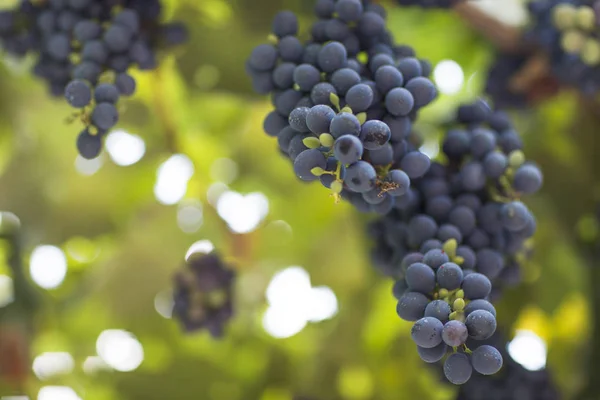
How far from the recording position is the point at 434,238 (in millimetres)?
493

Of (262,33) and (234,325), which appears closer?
(262,33)

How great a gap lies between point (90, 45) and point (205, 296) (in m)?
0.36

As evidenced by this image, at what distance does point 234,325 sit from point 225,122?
12.9 inches

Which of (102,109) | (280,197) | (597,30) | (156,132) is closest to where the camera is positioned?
(102,109)

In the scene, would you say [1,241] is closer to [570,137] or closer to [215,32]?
[215,32]

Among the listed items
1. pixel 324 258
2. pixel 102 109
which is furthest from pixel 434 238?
pixel 324 258

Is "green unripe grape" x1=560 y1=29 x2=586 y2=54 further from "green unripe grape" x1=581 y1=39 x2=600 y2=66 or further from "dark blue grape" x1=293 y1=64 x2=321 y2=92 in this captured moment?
"dark blue grape" x1=293 y1=64 x2=321 y2=92

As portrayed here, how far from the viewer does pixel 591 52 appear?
0.65m

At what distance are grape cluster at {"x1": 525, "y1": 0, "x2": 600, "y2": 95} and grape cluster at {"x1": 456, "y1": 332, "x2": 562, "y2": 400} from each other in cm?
28

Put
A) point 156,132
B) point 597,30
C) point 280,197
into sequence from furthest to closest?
point 280,197, point 156,132, point 597,30

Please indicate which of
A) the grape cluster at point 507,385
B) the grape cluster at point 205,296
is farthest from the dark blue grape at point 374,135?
the grape cluster at point 205,296

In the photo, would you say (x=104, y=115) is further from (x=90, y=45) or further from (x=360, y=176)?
(x=360, y=176)

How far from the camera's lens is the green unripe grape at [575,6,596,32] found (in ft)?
2.10

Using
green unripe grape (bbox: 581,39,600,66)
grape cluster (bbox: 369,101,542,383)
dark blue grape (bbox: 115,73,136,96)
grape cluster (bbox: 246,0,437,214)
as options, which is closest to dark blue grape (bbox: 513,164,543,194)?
grape cluster (bbox: 369,101,542,383)
